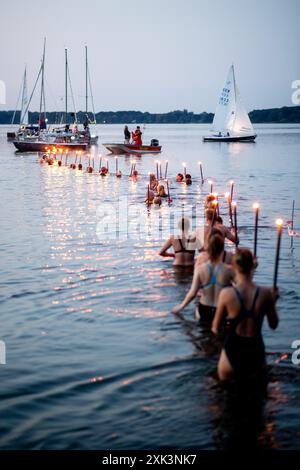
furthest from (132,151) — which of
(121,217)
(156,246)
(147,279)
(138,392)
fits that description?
(138,392)

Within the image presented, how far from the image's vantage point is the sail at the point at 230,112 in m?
94.6

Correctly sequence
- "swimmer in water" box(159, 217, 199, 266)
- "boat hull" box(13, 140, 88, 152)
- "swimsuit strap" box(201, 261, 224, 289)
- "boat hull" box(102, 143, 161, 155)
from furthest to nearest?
"boat hull" box(13, 140, 88, 152)
"boat hull" box(102, 143, 161, 155)
"swimmer in water" box(159, 217, 199, 266)
"swimsuit strap" box(201, 261, 224, 289)

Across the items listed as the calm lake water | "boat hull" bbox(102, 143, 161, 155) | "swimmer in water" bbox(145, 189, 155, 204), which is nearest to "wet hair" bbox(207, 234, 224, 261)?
the calm lake water

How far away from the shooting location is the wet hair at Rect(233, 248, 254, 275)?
25.6 feet

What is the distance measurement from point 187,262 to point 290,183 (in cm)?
2878

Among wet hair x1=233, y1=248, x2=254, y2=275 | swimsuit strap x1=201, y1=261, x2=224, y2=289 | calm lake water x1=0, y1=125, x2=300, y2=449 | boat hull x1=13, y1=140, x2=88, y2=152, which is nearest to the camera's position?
wet hair x1=233, y1=248, x2=254, y2=275

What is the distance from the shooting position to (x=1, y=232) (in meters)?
22.7

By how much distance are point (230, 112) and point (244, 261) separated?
301 feet

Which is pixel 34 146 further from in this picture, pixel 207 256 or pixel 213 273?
pixel 213 273

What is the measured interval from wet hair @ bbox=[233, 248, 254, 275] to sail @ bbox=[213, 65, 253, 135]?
87.7m

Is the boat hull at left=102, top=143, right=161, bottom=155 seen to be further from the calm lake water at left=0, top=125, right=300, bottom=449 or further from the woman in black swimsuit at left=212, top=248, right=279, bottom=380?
the woman in black swimsuit at left=212, top=248, right=279, bottom=380

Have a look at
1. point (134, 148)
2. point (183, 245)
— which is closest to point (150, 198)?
point (183, 245)

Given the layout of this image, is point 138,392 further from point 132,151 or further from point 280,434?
point 132,151

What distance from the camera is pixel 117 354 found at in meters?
10.7
